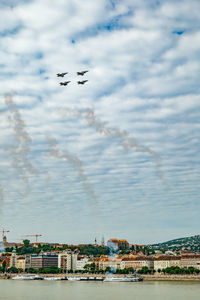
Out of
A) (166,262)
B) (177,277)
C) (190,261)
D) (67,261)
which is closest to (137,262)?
(166,262)

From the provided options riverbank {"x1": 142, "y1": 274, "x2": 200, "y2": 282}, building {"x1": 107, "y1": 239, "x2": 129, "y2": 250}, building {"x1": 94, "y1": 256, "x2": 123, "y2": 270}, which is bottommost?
riverbank {"x1": 142, "y1": 274, "x2": 200, "y2": 282}

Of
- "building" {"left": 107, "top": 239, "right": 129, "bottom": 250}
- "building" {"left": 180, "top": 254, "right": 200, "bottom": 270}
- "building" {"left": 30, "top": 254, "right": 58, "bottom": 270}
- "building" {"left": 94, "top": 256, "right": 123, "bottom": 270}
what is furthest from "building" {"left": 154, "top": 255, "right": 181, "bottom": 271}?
"building" {"left": 107, "top": 239, "right": 129, "bottom": 250}

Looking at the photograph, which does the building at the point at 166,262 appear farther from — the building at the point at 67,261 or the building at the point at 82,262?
the building at the point at 67,261

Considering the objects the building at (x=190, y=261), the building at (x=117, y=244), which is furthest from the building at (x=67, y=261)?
the building at (x=117, y=244)

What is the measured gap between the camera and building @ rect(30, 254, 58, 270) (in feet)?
440

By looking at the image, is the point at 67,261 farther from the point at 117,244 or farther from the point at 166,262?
the point at 117,244

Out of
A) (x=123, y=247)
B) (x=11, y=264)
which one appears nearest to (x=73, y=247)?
(x=123, y=247)

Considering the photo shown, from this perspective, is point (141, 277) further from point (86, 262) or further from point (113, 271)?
point (86, 262)

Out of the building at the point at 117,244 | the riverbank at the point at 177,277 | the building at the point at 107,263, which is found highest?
the building at the point at 117,244

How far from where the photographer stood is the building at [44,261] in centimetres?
13400

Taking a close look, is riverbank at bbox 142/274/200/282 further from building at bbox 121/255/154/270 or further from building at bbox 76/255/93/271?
building at bbox 76/255/93/271

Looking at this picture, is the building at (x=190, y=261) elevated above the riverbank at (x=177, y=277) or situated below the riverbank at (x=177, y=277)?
above

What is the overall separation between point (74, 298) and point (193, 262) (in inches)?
2928

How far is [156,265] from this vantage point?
122 m
